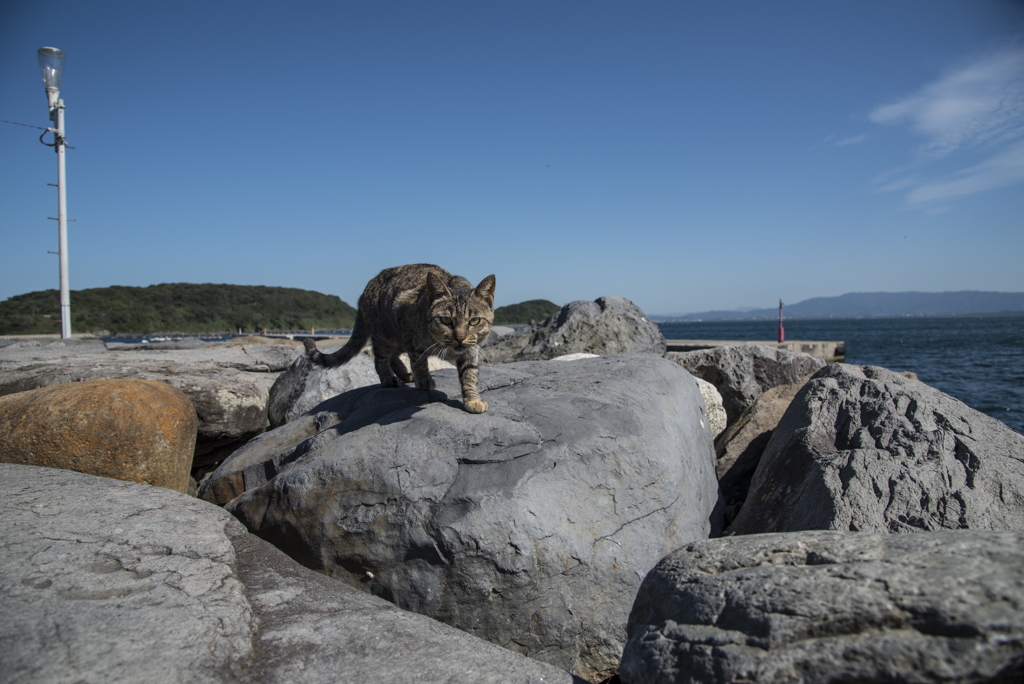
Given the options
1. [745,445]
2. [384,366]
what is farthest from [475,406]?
[745,445]

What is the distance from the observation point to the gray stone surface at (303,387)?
22.5 feet

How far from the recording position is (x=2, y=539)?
293 centimetres

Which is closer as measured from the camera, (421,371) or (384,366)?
(421,371)

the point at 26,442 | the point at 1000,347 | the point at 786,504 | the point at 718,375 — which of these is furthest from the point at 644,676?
the point at 1000,347

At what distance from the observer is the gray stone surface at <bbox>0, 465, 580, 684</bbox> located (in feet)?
7.29

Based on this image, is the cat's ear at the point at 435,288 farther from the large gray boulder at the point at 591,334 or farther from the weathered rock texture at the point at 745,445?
the large gray boulder at the point at 591,334

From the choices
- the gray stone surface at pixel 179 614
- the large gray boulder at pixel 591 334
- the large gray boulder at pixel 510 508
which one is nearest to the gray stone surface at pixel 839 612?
the gray stone surface at pixel 179 614

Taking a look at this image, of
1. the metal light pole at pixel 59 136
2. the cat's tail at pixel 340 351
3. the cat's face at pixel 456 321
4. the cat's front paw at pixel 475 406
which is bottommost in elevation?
the cat's front paw at pixel 475 406

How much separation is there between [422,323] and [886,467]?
11.7 feet

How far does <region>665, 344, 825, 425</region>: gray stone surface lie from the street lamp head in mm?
14434

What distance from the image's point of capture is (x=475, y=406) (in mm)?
4164

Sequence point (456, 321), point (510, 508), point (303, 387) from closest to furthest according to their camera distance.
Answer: point (510, 508) → point (456, 321) → point (303, 387)

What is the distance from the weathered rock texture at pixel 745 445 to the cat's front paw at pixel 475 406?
8.13ft

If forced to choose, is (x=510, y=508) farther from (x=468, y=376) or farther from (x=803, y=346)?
(x=803, y=346)
